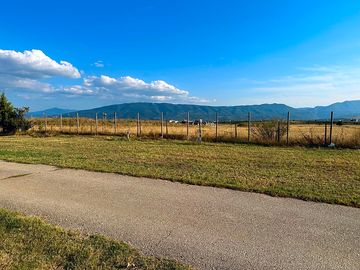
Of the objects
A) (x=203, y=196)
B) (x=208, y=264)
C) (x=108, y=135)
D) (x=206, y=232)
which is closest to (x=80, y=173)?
(x=203, y=196)

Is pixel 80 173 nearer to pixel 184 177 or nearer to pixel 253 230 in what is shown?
pixel 184 177

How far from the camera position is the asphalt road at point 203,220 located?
4.00 metres

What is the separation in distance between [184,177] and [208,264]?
4.69 meters

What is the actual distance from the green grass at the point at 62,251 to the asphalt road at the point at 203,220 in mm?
263

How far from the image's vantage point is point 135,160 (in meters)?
11.7

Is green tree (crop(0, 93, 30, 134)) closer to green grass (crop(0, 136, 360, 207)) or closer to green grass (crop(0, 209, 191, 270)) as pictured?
green grass (crop(0, 136, 360, 207))

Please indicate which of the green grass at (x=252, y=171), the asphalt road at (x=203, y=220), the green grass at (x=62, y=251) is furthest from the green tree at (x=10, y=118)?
the green grass at (x=62, y=251)

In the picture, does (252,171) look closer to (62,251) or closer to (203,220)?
(203,220)

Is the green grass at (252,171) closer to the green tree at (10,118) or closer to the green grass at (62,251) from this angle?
the green grass at (62,251)

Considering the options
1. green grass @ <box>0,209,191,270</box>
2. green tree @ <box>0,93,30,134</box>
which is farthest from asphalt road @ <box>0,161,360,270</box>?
green tree @ <box>0,93,30,134</box>

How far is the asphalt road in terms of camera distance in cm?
400

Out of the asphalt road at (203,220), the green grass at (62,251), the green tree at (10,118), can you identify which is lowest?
the asphalt road at (203,220)

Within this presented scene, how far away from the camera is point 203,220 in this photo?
525cm

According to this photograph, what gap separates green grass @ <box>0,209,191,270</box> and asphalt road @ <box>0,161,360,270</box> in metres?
0.26
